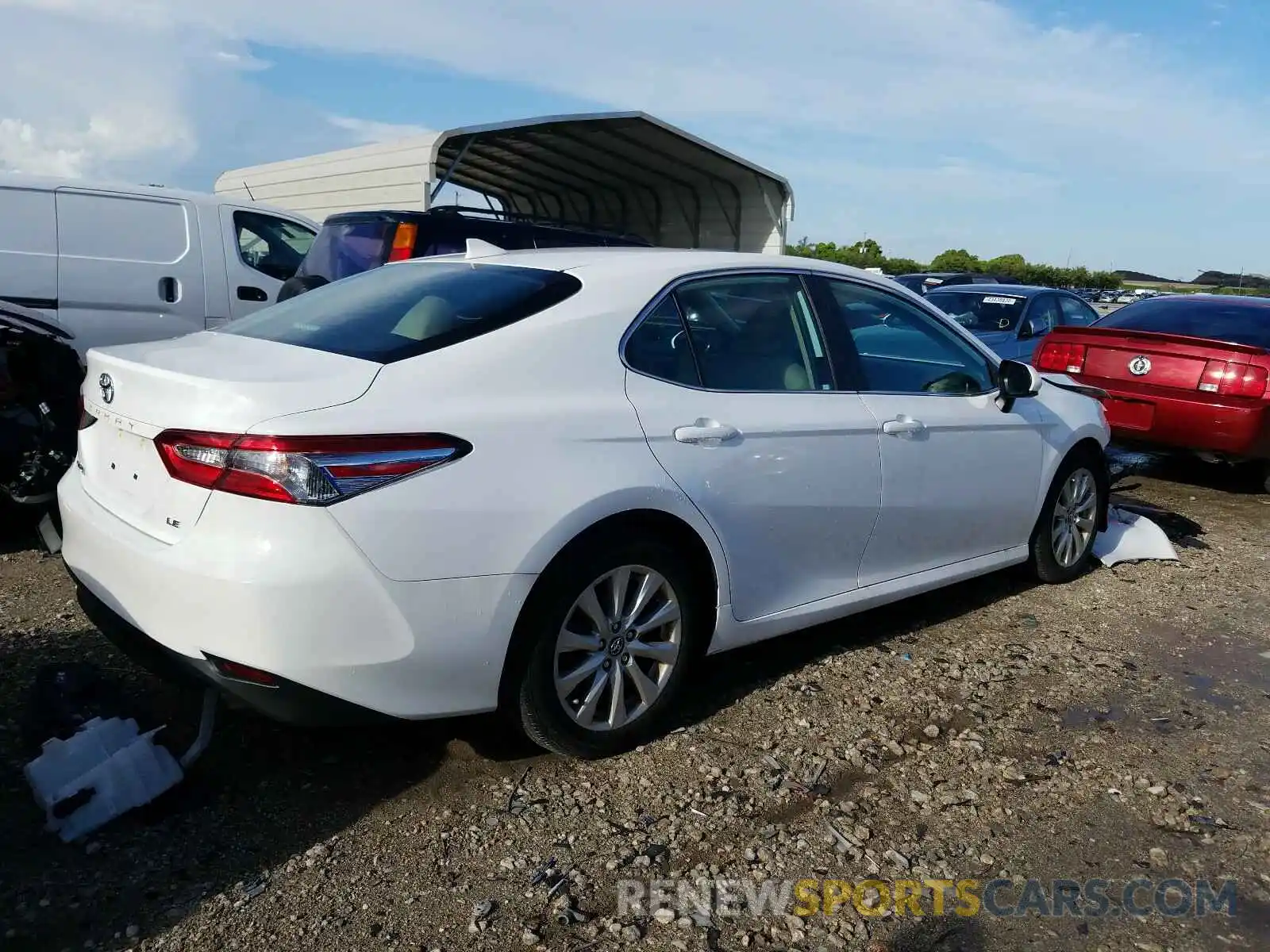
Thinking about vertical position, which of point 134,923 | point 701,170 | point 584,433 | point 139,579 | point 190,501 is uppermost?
point 701,170

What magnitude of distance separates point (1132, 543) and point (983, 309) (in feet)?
16.9

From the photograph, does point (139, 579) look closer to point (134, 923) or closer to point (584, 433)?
point (134, 923)

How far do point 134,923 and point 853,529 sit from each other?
8.31 ft

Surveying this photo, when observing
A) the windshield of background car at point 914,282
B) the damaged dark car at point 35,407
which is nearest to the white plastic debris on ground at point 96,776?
the damaged dark car at point 35,407

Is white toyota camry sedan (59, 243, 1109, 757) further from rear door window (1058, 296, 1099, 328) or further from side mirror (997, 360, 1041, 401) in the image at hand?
rear door window (1058, 296, 1099, 328)

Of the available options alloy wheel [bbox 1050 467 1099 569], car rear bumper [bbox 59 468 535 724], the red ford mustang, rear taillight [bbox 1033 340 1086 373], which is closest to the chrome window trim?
alloy wheel [bbox 1050 467 1099 569]

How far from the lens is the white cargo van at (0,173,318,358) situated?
6.97 m

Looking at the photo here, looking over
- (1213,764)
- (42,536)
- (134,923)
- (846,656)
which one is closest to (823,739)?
(846,656)

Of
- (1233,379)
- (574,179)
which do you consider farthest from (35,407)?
(574,179)

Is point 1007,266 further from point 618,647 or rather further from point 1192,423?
→ point 618,647

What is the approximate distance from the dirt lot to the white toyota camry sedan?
1.03 feet

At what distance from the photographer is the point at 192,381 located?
2732 mm

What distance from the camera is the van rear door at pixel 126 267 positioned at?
23.4ft

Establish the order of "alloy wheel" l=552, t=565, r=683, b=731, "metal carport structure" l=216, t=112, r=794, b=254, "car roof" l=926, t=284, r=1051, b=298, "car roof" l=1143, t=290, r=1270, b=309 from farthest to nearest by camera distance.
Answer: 1. "metal carport structure" l=216, t=112, r=794, b=254
2. "car roof" l=926, t=284, r=1051, b=298
3. "car roof" l=1143, t=290, r=1270, b=309
4. "alloy wheel" l=552, t=565, r=683, b=731
